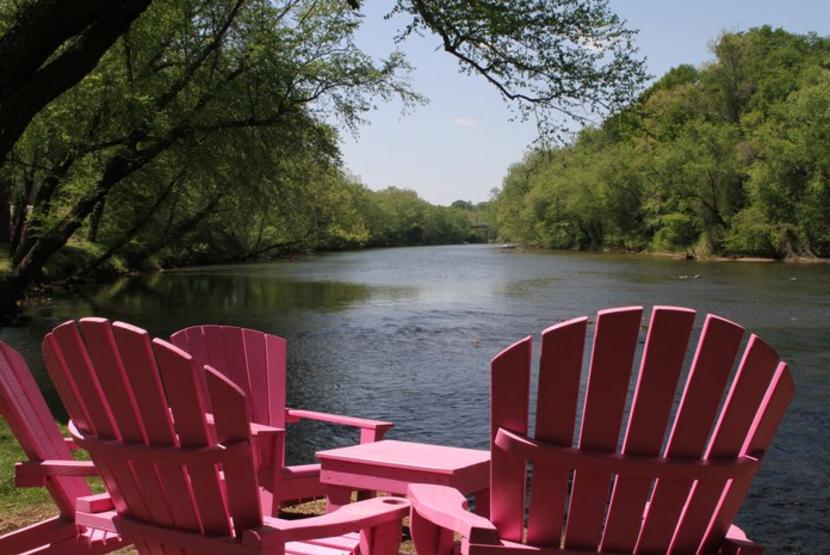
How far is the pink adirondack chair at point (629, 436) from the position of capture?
207cm

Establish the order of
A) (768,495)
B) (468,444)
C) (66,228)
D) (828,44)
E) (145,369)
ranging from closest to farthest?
1. (145,369)
2. (768,495)
3. (468,444)
4. (66,228)
5. (828,44)

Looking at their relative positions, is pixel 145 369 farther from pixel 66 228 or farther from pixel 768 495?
pixel 66 228

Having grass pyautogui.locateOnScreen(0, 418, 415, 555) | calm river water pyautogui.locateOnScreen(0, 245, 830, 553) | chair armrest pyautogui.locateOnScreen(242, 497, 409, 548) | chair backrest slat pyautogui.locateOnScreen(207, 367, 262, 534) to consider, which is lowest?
calm river water pyautogui.locateOnScreen(0, 245, 830, 553)

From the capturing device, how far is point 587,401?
2125 millimetres

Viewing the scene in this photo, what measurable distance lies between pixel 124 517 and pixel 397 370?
1074cm

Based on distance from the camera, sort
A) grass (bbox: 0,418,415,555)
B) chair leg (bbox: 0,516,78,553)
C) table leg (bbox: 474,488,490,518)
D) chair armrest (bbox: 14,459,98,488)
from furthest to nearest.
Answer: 1. grass (bbox: 0,418,415,555)
2. table leg (bbox: 474,488,490,518)
3. chair armrest (bbox: 14,459,98,488)
4. chair leg (bbox: 0,516,78,553)

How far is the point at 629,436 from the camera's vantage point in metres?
2.12

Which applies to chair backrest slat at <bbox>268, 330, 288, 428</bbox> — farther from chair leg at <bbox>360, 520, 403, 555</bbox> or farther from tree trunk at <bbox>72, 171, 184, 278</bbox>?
tree trunk at <bbox>72, 171, 184, 278</bbox>

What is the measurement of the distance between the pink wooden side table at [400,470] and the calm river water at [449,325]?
10.6 feet

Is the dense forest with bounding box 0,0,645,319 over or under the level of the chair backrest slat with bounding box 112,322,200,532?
over

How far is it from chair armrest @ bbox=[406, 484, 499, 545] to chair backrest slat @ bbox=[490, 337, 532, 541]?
55 millimetres

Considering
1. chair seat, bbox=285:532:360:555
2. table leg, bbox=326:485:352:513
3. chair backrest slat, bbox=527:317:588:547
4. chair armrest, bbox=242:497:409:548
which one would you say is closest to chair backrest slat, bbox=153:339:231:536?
chair armrest, bbox=242:497:409:548

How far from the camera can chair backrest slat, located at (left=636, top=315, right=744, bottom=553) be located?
205cm

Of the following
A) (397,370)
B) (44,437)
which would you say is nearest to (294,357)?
(397,370)
